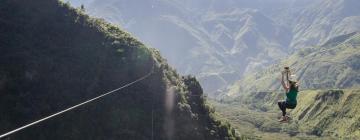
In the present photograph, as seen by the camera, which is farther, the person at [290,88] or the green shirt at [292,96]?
the green shirt at [292,96]

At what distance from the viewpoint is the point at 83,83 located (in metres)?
131

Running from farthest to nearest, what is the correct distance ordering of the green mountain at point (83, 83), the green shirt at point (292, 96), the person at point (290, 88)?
the green mountain at point (83, 83), the green shirt at point (292, 96), the person at point (290, 88)

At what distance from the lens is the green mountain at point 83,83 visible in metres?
118

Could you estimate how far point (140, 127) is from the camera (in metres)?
128

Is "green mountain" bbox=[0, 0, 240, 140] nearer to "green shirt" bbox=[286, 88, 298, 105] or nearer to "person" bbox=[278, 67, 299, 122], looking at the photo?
"person" bbox=[278, 67, 299, 122]

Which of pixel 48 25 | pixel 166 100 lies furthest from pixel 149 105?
pixel 48 25

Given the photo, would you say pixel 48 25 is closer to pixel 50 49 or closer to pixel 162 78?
pixel 50 49

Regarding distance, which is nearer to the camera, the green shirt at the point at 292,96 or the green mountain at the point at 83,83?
the green shirt at the point at 292,96

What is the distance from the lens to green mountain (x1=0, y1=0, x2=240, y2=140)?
388ft

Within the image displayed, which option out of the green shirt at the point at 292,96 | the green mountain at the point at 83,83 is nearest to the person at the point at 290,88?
the green shirt at the point at 292,96

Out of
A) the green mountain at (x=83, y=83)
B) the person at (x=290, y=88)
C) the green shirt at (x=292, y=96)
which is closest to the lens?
the person at (x=290, y=88)

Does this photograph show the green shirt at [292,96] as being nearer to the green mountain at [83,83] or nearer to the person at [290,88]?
the person at [290,88]

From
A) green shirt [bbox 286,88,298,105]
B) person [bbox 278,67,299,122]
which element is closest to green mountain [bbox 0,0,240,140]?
person [bbox 278,67,299,122]

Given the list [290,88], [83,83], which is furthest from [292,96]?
[83,83]
